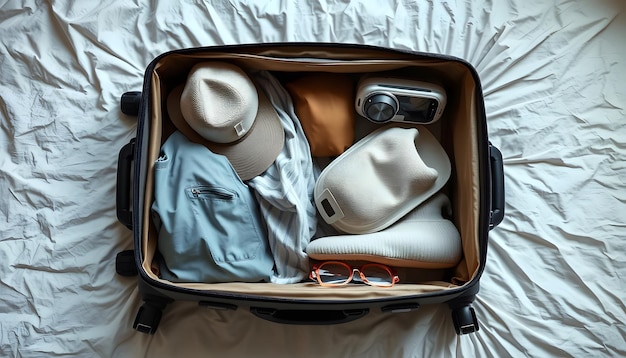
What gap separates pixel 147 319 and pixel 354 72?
1.87ft

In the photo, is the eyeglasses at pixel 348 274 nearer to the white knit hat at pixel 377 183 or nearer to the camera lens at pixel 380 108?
the white knit hat at pixel 377 183

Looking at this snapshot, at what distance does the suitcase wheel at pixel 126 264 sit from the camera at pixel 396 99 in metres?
0.49

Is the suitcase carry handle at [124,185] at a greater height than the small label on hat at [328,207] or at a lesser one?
greater

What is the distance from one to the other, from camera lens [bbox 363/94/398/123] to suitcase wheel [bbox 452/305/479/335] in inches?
14.2

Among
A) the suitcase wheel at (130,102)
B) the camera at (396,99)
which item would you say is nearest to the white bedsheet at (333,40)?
the suitcase wheel at (130,102)

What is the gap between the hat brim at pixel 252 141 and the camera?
101cm

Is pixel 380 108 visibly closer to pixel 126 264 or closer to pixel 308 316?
pixel 308 316

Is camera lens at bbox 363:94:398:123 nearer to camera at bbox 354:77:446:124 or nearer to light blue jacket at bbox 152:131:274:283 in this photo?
camera at bbox 354:77:446:124

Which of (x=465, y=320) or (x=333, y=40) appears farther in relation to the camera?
(x=333, y=40)

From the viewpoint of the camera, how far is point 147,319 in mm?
974

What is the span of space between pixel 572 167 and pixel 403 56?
1.31ft

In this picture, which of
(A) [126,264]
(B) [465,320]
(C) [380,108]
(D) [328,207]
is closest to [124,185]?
(A) [126,264]

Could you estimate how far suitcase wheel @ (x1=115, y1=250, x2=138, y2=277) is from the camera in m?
1.01

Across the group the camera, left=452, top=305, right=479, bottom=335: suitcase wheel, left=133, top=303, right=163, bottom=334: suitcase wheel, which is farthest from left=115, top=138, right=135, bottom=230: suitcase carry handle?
left=452, top=305, right=479, bottom=335: suitcase wheel
